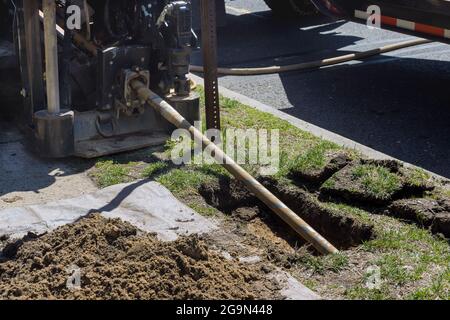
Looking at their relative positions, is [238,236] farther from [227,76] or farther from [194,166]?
[227,76]

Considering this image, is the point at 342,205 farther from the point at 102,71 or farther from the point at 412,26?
the point at 412,26

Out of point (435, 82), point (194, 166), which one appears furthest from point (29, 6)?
point (435, 82)

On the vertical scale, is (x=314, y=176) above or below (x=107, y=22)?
below

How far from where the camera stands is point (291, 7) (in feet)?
38.7

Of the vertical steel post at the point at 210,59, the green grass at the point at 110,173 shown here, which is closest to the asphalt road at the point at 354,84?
the vertical steel post at the point at 210,59

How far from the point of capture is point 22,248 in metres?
4.74

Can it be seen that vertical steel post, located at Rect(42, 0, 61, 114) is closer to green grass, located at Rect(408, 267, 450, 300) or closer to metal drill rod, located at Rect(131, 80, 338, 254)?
metal drill rod, located at Rect(131, 80, 338, 254)

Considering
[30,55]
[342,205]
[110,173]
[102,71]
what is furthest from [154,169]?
[342,205]

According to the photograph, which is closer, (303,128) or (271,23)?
(303,128)

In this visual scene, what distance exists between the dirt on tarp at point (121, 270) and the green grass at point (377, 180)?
1.27 metres

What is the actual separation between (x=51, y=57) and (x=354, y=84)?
384 centimetres

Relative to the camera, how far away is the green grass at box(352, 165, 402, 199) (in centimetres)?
548

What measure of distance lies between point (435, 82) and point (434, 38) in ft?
4.17

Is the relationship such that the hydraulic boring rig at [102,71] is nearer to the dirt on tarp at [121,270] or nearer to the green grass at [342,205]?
the green grass at [342,205]
